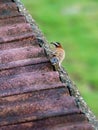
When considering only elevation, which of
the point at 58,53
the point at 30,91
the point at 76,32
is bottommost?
the point at 76,32

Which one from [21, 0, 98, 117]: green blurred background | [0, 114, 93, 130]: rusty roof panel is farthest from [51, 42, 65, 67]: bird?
[21, 0, 98, 117]: green blurred background

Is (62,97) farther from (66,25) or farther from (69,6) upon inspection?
(69,6)

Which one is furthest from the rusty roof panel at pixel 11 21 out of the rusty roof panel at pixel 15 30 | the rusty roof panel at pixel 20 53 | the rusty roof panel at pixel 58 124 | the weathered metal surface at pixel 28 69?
the rusty roof panel at pixel 58 124

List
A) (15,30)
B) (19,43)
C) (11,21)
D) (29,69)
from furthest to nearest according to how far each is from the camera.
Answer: (11,21)
(15,30)
(19,43)
(29,69)

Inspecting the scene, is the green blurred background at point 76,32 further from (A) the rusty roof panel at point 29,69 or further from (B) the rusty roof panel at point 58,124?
(B) the rusty roof panel at point 58,124

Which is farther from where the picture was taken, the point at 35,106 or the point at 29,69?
the point at 29,69

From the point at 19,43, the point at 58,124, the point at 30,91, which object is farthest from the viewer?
the point at 19,43

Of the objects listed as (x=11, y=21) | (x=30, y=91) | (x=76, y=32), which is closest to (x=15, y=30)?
(x=11, y=21)

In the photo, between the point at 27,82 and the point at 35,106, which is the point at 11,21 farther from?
the point at 35,106
